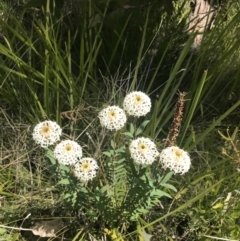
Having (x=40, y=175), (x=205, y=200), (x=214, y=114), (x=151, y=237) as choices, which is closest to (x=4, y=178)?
(x=40, y=175)

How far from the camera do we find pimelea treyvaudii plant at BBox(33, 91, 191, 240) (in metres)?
0.82

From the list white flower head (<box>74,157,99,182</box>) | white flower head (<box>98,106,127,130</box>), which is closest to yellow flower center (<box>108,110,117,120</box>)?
white flower head (<box>98,106,127,130</box>)

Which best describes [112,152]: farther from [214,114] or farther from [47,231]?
[214,114]

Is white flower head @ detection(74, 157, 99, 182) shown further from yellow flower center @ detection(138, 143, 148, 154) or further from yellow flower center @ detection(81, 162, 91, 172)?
yellow flower center @ detection(138, 143, 148, 154)

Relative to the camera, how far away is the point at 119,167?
3.28ft

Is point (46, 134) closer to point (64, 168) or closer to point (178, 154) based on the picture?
point (64, 168)

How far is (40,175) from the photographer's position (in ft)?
4.16

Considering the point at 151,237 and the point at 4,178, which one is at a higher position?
the point at 151,237

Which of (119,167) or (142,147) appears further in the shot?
(119,167)

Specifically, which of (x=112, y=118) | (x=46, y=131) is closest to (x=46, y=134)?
(x=46, y=131)

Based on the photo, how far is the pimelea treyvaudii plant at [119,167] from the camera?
2.69 feet

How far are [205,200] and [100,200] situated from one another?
1.07 feet

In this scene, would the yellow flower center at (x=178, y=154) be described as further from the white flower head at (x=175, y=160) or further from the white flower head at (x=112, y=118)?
the white flower head at (x=112, y=118)

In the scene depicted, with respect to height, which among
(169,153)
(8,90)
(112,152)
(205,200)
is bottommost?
(8,90)
